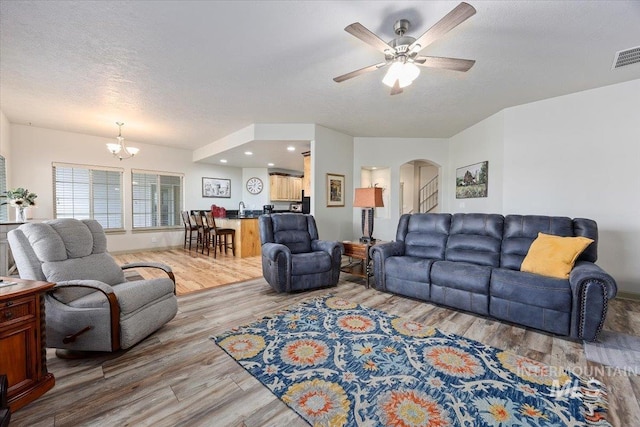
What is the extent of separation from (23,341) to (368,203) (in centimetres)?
359

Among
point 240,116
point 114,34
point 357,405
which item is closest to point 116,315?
point 357,405

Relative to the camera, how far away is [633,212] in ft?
10.7

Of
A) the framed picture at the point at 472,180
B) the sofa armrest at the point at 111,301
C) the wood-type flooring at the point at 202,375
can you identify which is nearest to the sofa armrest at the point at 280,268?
the wood-type flooring at the point at 202,375

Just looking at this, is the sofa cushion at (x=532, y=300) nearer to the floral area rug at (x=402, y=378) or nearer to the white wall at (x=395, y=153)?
the floral area rug at (x=402, y=378)

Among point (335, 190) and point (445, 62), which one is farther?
point (335, 190)

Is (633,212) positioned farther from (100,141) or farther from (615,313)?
(100,141)

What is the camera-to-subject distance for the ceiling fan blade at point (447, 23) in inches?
62.8

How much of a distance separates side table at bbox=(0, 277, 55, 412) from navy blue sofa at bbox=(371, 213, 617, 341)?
10.3 feet

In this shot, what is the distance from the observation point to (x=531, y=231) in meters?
3.00

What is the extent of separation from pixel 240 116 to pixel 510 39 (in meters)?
3.71

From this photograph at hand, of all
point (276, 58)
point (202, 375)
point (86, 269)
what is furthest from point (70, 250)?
point (276, 58)

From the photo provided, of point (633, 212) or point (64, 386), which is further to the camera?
point (633, 212)

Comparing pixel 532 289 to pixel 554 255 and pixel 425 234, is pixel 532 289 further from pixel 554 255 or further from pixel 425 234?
pixel 425 234

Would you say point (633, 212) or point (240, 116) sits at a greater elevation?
point (240, 116)
